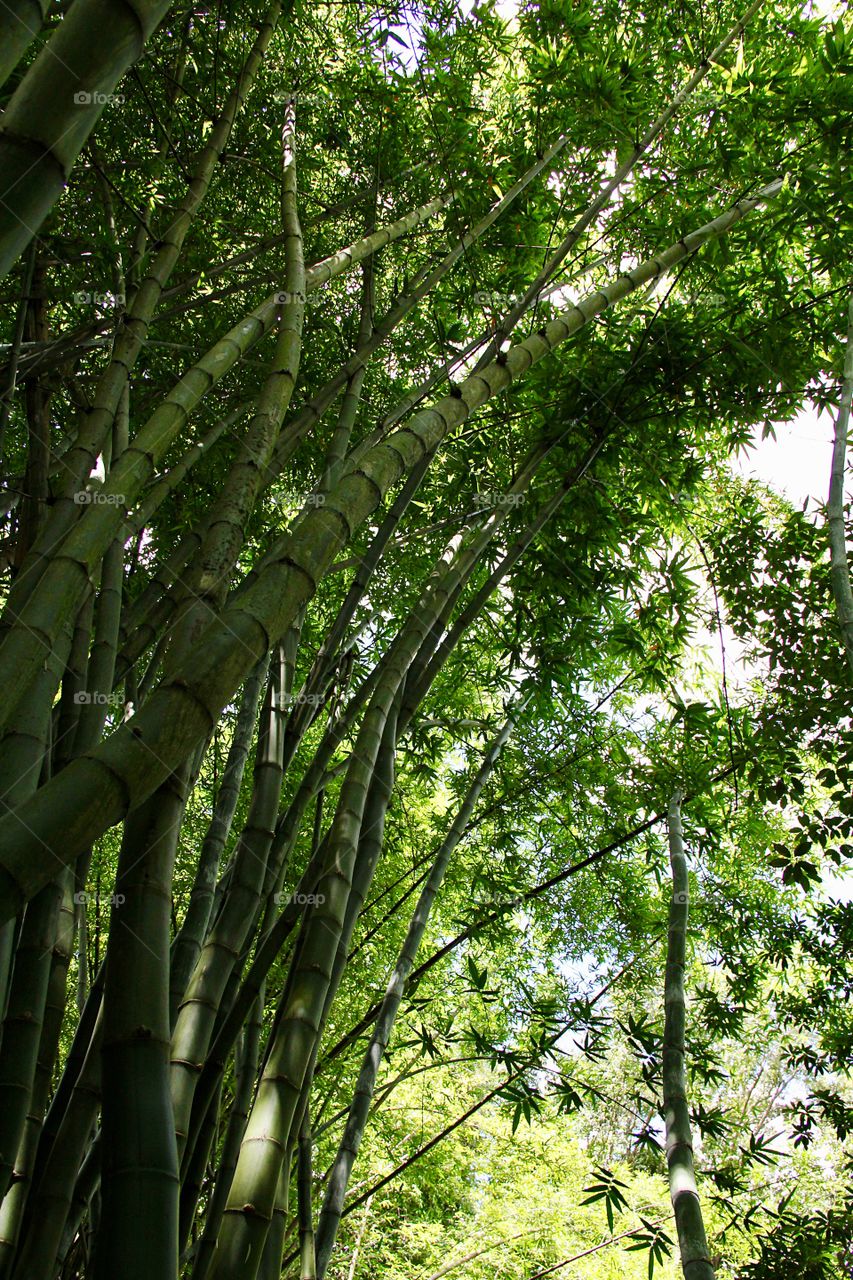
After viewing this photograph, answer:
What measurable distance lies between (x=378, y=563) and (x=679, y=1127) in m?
1.80

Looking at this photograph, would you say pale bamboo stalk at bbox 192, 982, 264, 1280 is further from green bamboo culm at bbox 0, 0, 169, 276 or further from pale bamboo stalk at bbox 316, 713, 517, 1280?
green bamboo culm at bbox 0, 0, 169, 276

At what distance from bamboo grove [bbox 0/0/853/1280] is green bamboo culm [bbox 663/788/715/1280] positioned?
0.05 ft

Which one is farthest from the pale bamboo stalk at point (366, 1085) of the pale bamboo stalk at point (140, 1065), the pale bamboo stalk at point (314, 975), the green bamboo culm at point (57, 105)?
the green bamboo culm at point (57, 105)

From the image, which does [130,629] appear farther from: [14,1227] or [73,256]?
[73,256]

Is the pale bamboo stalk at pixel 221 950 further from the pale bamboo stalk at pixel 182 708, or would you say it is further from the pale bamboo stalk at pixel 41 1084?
the pale bamboo stalk at pixel 182 708

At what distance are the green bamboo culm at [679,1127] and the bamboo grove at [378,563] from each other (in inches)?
0.6

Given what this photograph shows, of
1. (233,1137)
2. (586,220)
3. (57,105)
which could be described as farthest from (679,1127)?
(57,105)

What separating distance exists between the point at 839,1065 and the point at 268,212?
4.32 m

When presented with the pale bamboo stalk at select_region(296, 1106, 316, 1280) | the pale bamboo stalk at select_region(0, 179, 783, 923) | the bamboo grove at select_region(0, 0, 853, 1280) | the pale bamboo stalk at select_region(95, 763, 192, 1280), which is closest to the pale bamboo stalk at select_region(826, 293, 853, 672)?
the bamboo grove at select_region(0, 0, 853, 1280)

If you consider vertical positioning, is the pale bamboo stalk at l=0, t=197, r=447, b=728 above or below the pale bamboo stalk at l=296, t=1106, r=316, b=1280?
above

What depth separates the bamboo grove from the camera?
136cm

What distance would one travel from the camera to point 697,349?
3.17 metres

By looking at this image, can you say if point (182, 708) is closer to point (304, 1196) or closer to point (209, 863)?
point (209, 863)

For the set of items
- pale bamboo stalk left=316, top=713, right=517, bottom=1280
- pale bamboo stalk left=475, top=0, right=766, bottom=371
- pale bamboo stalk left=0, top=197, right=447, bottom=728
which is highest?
pale bamboo stalk left=475, top=0, right=766, bottom=371
